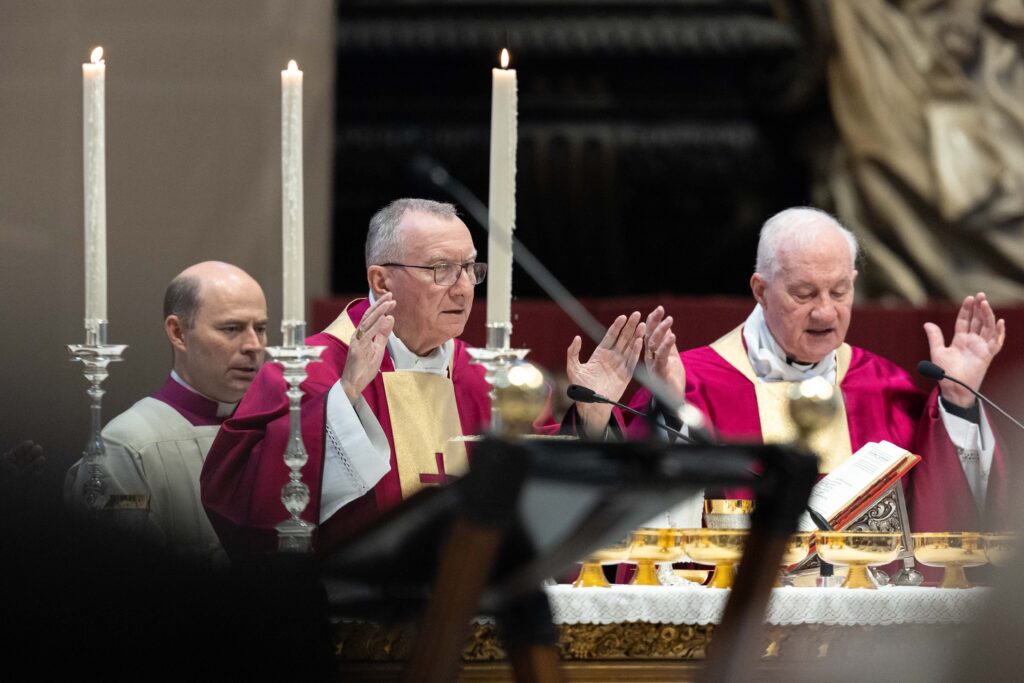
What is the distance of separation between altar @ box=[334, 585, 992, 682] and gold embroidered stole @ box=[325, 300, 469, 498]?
885 millimetres

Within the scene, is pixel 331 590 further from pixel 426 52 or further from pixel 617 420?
pixel 426 52

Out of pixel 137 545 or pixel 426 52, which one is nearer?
pixel 137 545

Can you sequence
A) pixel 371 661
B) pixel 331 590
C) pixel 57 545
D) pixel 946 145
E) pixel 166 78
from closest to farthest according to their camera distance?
pixel 57 545, pixel 331 590, pixel 371 661, pixel 166 78, pixel 946 145

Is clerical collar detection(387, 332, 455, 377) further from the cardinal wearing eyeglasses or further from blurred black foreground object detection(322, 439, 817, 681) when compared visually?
blurred black foreground object detection(322, 439, 817, 681)

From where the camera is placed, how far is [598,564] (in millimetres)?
2855

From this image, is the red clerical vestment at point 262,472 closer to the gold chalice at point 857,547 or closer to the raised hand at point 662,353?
the raised hand at point 662,353

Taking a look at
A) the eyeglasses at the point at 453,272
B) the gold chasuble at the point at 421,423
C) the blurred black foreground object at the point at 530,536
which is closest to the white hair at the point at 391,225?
the eyeglasses at the point at 453,272

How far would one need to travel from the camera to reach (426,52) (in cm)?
609

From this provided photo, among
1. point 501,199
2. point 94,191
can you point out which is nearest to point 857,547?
point 501,199

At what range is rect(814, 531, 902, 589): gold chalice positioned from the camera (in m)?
2.89

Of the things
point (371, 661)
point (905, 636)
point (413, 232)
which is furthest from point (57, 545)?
point (413, 232)

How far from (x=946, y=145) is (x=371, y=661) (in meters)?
4.06

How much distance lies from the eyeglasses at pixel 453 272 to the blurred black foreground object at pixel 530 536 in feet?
5.37

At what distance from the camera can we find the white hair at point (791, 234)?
4.29m
